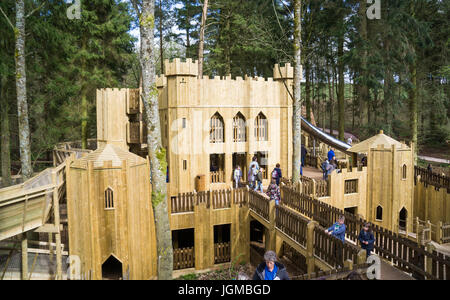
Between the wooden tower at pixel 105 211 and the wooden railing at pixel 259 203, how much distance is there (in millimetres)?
4955

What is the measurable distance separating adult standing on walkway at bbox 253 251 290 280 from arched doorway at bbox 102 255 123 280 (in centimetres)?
709

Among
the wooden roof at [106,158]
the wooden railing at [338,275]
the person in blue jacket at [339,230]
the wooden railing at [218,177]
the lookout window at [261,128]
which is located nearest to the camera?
the wooden railing at [338,275]

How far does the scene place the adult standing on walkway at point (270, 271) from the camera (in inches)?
234

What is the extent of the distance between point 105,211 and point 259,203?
6.22 metres

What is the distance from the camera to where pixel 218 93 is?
53.4 ft

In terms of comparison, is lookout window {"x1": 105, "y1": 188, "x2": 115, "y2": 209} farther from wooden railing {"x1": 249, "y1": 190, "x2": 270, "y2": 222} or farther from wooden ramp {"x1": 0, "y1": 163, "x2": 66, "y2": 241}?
wooden railing {"x1": 249, "y1": 190, "x2": 270, "y2": 222}

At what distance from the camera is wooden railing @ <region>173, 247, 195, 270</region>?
13898 millimetres

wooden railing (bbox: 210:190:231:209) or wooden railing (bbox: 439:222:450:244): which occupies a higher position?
wooden railing (bbox: 210:190:231:209)

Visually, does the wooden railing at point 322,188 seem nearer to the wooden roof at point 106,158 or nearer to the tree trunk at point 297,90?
the tree trunk at point 297,90

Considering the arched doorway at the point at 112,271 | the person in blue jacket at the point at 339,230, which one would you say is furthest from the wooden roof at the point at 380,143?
the arched doorway at the point at 112,271

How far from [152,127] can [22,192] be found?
14.7 ft

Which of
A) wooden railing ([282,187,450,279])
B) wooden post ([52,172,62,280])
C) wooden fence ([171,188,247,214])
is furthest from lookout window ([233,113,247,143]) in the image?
wooden post ([52,172,62,280])

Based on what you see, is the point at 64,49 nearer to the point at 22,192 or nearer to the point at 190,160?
the point at 190,160
